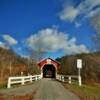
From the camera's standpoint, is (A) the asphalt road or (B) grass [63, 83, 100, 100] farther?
(B) grass [63, 83, 100, 100]

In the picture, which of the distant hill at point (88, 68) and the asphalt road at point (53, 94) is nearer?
the asphalt road at point (53, 94)

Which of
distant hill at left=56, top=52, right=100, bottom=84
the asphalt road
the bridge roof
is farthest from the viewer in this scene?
the bridge roof

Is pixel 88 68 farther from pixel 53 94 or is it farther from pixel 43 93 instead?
pixel 53 94

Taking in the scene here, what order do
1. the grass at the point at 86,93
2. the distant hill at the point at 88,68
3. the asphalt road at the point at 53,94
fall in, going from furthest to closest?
the distant hill at the point at 88,68
the grass at the point at 86,93
the asphalt road at the point at 53,94

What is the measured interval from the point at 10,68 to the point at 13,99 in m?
34.2

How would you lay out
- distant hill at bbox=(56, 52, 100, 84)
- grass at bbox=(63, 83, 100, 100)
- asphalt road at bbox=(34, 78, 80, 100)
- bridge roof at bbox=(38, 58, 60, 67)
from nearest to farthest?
asphalt road at bbox=(34, 78, 80, 100)
grass at bbox=(63, 83, 100, 100)
distant hill at bbox=(56, 52, 100, 84)
bridge roof at bbox=(38, 58, 60, 67)

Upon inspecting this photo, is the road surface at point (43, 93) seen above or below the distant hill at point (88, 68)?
below

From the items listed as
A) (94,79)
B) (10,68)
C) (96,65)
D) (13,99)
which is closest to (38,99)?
(13,99)

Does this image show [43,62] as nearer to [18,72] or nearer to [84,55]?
[18,72]

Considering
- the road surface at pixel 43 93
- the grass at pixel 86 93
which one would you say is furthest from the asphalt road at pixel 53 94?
the grass at pixel 86 93

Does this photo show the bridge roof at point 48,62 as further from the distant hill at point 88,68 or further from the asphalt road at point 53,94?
the asphalt road at point 53,94

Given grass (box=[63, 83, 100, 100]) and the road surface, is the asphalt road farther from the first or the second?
grass (box=[63, 83, 100, 100])

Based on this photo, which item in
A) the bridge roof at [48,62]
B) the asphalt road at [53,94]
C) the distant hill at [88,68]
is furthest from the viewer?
the bridge roof at [48,62]

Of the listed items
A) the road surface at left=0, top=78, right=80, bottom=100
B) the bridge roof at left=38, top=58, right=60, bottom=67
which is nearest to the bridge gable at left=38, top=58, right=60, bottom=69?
the bridge roof at left=38, top=58, right=60, bottom=67
